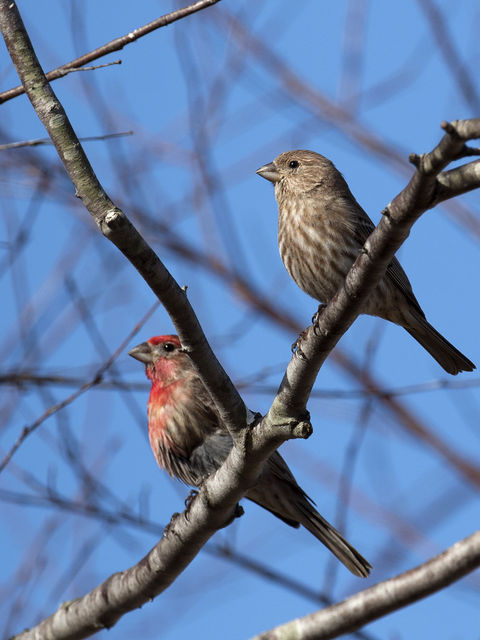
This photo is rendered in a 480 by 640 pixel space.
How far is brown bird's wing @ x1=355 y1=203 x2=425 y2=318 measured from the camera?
596 centimetres

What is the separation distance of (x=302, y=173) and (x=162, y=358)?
168 centimetres

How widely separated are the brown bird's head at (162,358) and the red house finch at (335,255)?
3.67ft

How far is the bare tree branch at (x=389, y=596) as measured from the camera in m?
2.82

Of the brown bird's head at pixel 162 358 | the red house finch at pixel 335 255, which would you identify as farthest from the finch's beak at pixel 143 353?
the red house finch at pixel 335 255

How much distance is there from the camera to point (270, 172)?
6848 mm

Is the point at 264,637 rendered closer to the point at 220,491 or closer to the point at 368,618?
the point at 368,618

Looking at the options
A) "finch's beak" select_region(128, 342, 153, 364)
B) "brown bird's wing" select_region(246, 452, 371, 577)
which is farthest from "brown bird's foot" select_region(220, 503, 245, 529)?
"finch's beak" select_region(128, 342, 153, 364)

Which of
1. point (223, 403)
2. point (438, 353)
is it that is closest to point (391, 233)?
point (223, 403)

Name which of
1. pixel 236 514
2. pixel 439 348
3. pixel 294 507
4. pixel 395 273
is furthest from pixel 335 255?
pixel 236 514

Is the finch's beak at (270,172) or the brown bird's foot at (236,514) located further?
the finch's beak at (270,172)

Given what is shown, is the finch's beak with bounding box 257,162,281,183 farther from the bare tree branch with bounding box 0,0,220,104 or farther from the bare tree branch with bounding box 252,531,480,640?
the bare tree branch with bounding box 252,531,480,640

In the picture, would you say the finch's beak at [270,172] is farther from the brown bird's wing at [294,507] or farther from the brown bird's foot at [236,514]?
the brown bird's foot at [236,514]

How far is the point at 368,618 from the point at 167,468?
3271 mm

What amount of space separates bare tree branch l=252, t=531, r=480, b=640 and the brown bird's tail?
10.5 ft
